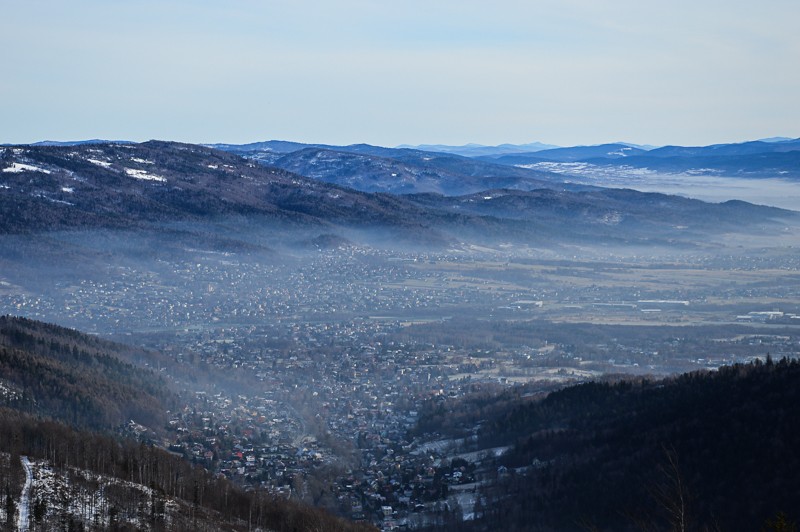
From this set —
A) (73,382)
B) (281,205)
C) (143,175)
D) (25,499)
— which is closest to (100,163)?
(143,175)

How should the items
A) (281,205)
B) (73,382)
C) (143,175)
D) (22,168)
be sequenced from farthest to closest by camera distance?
(281,205) < (143,175) < (22,168) < (73,382)

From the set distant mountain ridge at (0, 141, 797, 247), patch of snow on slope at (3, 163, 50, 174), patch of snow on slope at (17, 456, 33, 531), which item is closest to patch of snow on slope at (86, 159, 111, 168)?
distant mountain ridge at (0, 141, 797, 247)

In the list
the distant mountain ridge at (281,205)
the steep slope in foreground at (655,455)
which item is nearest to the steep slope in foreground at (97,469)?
the steep slope in foreground at (655,455)

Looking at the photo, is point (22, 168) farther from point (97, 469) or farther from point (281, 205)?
point (97, 469)

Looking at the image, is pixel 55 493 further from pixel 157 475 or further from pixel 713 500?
pixel 713 500

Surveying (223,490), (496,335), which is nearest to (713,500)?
(223,490)

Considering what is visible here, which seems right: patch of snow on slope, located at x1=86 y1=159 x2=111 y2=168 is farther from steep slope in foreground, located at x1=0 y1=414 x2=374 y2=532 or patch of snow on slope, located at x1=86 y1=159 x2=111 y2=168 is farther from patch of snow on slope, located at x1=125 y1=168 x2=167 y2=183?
steep slope in foreground, located at x1=0 y1=414 x2=374 y2=532
